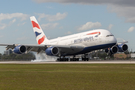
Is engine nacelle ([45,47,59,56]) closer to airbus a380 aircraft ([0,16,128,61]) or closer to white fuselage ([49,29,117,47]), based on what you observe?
airbus a380 aircraft ([0,16,128,61])

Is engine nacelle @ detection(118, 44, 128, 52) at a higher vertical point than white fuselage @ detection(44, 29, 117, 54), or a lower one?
lower

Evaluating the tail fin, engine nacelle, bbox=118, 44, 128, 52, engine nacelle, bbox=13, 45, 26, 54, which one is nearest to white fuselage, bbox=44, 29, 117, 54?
engine nacelle, bbox=118, 44, 128, 52

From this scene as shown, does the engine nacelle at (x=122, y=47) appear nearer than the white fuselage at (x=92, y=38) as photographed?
No

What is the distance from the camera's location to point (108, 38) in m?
50.1
